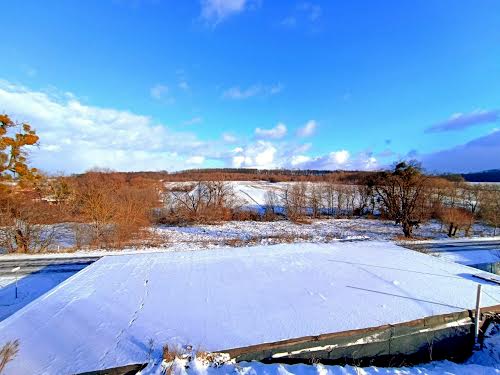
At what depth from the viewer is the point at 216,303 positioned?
634cm

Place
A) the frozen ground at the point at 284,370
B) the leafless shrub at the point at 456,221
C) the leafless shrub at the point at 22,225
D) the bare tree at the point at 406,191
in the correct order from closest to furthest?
the frozen ground at the point at 284,370, the leafless shrub at the point at 22,225, the bare tree at the point at 406,191, the leafless shrub at the point at 456,221

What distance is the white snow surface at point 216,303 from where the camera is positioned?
15.5ft

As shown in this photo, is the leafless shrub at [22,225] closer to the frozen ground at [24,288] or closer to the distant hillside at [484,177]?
the frozen ground at [24,288]

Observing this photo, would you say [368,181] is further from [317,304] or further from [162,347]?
[162,347]

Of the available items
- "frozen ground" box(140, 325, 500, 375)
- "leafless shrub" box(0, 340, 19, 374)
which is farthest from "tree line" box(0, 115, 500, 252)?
"frozen ground" box(140, 325, 500, 375)

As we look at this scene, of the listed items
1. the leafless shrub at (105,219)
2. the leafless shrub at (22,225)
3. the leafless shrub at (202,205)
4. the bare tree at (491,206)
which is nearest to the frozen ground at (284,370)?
the leafless shrub at (105,219)

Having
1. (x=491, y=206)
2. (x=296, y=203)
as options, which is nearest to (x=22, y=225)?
(x=296, y=203)

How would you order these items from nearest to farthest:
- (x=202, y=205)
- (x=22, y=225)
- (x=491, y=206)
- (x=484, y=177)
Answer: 1. (x=22, y=225)
2. (x=491, y=206)
3. (x=202, y=205)
4. (x=484, y=177)

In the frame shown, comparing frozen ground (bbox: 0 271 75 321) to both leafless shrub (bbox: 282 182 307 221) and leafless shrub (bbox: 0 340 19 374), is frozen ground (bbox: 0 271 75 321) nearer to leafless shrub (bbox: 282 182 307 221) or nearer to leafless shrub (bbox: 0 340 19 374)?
leafless shrub (bbox: 0 340 19 374)

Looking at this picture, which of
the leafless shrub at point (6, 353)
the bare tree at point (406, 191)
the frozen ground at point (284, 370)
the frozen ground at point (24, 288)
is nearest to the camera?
the leafless shrub at point (6, 353)

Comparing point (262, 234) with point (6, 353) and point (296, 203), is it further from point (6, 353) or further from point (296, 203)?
point (6, 353)

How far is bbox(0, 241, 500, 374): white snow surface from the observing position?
186 inches

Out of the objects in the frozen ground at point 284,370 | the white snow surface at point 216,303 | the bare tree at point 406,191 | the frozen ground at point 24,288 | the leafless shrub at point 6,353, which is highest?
the bare tree at point 406,191

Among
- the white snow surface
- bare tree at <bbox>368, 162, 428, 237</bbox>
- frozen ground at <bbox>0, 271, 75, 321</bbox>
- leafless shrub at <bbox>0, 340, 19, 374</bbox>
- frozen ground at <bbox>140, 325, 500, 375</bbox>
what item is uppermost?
bare tree at <bbox>368, 162, 428, 237</bbox>
